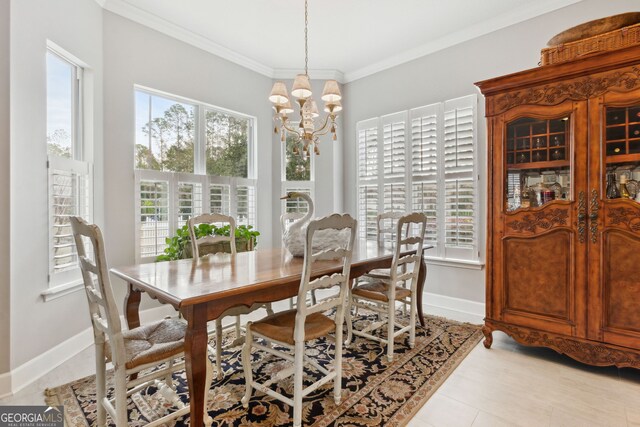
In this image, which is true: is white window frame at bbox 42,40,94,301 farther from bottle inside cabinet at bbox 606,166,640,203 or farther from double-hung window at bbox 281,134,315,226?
bottle inside cabinet at bbox 606,166,640,203

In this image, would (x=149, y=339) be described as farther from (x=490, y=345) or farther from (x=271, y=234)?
(x=271, y=234)

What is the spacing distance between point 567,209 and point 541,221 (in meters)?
0.18

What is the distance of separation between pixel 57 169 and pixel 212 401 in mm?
2108

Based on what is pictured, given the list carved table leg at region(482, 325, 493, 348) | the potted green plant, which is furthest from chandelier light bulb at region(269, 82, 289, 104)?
carved table leg at region(482, 325, 493, 348)

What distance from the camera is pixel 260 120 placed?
4457mm

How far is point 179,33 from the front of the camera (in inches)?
139

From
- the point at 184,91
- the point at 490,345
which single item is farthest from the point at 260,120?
the point at 490,345

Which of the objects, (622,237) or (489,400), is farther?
(622,237)

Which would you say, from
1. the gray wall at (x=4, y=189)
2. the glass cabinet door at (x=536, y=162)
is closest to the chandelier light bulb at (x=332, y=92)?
the glass cabinet door at (x=536, y=162)

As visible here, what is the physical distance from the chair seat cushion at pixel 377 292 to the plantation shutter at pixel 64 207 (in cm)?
234

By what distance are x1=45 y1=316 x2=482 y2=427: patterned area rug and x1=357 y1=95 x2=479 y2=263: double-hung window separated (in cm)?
134

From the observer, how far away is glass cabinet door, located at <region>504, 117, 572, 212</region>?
2453 millimetres

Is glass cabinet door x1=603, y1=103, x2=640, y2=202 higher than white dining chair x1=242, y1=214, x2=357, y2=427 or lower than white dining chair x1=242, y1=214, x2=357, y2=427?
higher

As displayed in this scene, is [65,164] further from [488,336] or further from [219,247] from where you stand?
[488,336]
